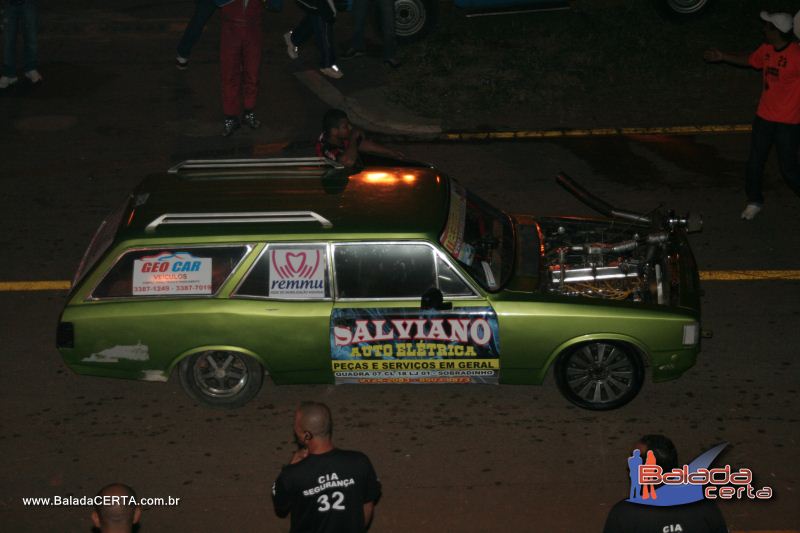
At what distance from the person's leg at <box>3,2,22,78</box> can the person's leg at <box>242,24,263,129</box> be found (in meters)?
3.48

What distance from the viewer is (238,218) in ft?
27.0

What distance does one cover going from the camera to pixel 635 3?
57.7ft

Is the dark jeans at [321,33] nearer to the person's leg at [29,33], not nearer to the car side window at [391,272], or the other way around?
the person's leg at [29,33]

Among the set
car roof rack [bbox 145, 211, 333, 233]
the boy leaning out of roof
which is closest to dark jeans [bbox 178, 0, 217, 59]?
the boy leaning out of roof

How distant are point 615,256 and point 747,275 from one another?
202 cm

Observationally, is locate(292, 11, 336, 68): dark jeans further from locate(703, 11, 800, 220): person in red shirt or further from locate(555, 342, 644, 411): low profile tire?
locate(555, 342, 644, 411): low profile tire

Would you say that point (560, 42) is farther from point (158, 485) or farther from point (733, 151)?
point (158, 485)

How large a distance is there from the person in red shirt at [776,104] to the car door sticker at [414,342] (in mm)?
4609

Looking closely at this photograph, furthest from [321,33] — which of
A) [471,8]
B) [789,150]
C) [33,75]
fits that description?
[789,150]

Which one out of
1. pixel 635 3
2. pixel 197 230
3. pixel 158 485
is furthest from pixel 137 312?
pixel 635 3

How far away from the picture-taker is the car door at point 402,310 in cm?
798

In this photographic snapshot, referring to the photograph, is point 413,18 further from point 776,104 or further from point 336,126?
point 776,104

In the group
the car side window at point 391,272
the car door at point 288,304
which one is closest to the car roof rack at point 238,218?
the car door at point 288,304

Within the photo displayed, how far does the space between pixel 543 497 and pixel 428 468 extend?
86cm
